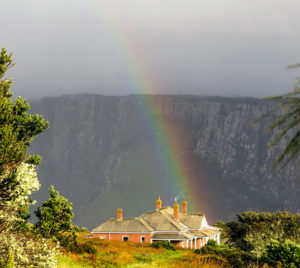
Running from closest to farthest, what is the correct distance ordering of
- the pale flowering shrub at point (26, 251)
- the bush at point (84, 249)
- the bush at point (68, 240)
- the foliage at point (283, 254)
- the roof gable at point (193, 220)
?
1. the pale flowering shrub at point (26, 251)
2. the foliage at point (283, 254)
3. the bush at point (68, 240)
4. the bush at point (84, 249)
5. the roof gable at point (193, 220)

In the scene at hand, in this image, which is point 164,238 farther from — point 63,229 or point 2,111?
point 2,111

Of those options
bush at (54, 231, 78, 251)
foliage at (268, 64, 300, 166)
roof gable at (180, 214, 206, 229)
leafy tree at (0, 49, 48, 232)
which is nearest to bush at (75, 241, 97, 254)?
bush at (54, 231, 78, 251)

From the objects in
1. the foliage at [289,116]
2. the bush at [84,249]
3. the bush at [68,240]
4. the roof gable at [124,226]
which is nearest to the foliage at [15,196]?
the bush at [68,240]

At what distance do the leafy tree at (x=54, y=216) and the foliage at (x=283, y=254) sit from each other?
38.9 feet

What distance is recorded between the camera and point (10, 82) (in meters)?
23.0

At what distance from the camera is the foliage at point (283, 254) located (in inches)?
944

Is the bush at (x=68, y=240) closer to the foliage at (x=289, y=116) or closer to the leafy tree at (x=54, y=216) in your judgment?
the leafy tree at (x=54, y=216)

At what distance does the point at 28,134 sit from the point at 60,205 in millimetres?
4845

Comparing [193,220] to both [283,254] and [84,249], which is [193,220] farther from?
[283,254]

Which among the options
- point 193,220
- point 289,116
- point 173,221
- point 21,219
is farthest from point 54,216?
point 193,220

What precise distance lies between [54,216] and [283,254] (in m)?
13.1

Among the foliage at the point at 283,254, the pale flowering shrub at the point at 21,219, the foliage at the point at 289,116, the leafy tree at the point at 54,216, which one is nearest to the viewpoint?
the foliage at the point at 289,116

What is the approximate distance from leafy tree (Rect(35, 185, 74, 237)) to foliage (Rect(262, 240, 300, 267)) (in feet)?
38.9

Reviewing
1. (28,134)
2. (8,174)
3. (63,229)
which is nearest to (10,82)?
(28,134)
